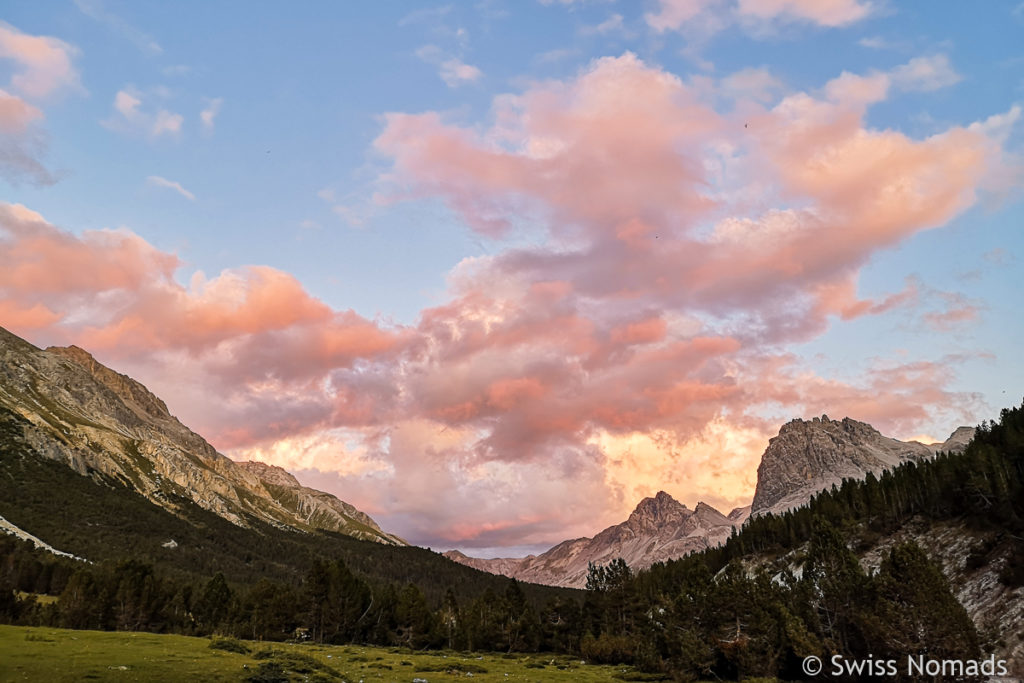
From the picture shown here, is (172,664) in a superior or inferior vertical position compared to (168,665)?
inferior

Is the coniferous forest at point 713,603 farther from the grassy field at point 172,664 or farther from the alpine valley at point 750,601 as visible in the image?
the grassy field at point 172,664

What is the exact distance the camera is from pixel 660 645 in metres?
80.2

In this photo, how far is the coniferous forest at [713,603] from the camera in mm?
50344

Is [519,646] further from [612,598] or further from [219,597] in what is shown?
[219,597]

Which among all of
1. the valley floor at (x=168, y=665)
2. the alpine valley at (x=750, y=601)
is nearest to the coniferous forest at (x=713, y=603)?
the alpine valley at (x=750, y=601)

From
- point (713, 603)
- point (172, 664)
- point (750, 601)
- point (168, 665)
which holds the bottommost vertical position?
point (172, 664)

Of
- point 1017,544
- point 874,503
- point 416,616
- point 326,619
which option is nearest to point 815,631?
point 1017,544

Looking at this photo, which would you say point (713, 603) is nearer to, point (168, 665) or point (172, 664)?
point (172, 664)

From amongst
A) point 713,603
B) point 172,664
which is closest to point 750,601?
point 713,603

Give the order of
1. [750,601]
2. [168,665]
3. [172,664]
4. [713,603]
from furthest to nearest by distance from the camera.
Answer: [713,603] → [750,601] → [172,664] → [168,665]

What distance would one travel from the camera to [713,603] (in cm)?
7094

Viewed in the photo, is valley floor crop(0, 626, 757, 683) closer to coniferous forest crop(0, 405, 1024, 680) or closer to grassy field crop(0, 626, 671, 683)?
grassy field crop(0, 626, 671, 683)

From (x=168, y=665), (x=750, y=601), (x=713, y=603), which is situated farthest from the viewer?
(x=713, y=603)

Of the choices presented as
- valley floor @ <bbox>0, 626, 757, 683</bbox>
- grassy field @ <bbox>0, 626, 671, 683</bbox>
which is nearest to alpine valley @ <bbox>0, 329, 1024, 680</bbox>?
valley floor @ <bbox>0, 626, 757, 683</bbox>
